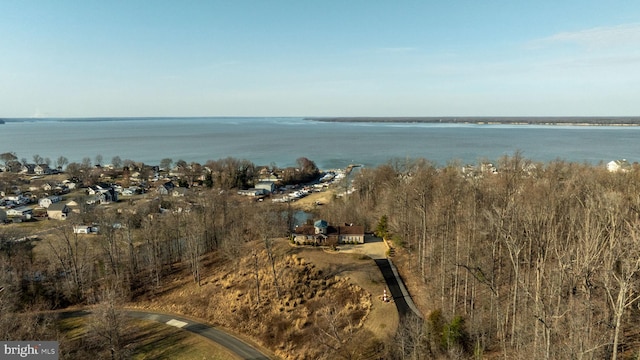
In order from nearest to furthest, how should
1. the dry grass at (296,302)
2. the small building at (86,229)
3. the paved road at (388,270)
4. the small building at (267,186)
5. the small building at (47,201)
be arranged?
the dry grass at (296,302) → the paved road at (388,270) → the small building at (86,229) → the small building at (47,201) → the small building at (267,186)

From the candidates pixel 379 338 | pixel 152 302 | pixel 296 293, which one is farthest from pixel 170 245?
pixel 379 338

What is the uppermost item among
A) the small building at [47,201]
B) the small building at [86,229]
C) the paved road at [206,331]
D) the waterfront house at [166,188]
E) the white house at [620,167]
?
the white house at [620,167]

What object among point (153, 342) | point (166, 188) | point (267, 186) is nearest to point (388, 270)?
point (153, 342)

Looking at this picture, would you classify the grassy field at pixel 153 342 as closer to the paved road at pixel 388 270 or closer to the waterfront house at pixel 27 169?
the paved road at pixel 388 270

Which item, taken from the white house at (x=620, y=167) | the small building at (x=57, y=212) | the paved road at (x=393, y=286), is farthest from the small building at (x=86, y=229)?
the white house at (x=620, y=167)

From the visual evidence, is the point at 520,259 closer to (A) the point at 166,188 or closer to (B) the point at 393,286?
(B) the point at 393,286

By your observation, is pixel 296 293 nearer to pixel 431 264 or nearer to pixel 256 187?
pixel 431 264
